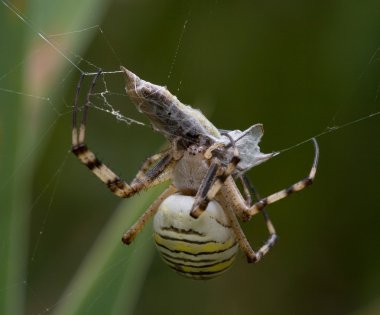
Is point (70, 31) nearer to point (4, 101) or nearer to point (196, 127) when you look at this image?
point (4, 101)

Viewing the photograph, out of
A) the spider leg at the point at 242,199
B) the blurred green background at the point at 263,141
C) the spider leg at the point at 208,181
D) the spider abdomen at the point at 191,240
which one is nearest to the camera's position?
the spider abdomen at the point at 191,240

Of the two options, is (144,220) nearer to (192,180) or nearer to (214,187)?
(192,180)

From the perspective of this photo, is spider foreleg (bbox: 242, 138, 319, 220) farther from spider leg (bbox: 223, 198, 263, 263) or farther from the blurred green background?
the blurred green background

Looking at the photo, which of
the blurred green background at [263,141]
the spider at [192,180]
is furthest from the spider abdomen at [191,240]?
the blurred green background at [263,141]

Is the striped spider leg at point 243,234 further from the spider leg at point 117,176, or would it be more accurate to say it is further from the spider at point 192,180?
the spider leg at point 117,176

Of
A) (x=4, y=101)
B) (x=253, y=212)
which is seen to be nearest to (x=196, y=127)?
(x=253, y=212)

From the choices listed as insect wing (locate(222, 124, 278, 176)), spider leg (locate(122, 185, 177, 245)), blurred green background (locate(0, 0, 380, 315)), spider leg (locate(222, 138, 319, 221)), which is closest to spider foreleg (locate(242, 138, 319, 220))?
spider leg (locate(222, 138, 319, 221))
